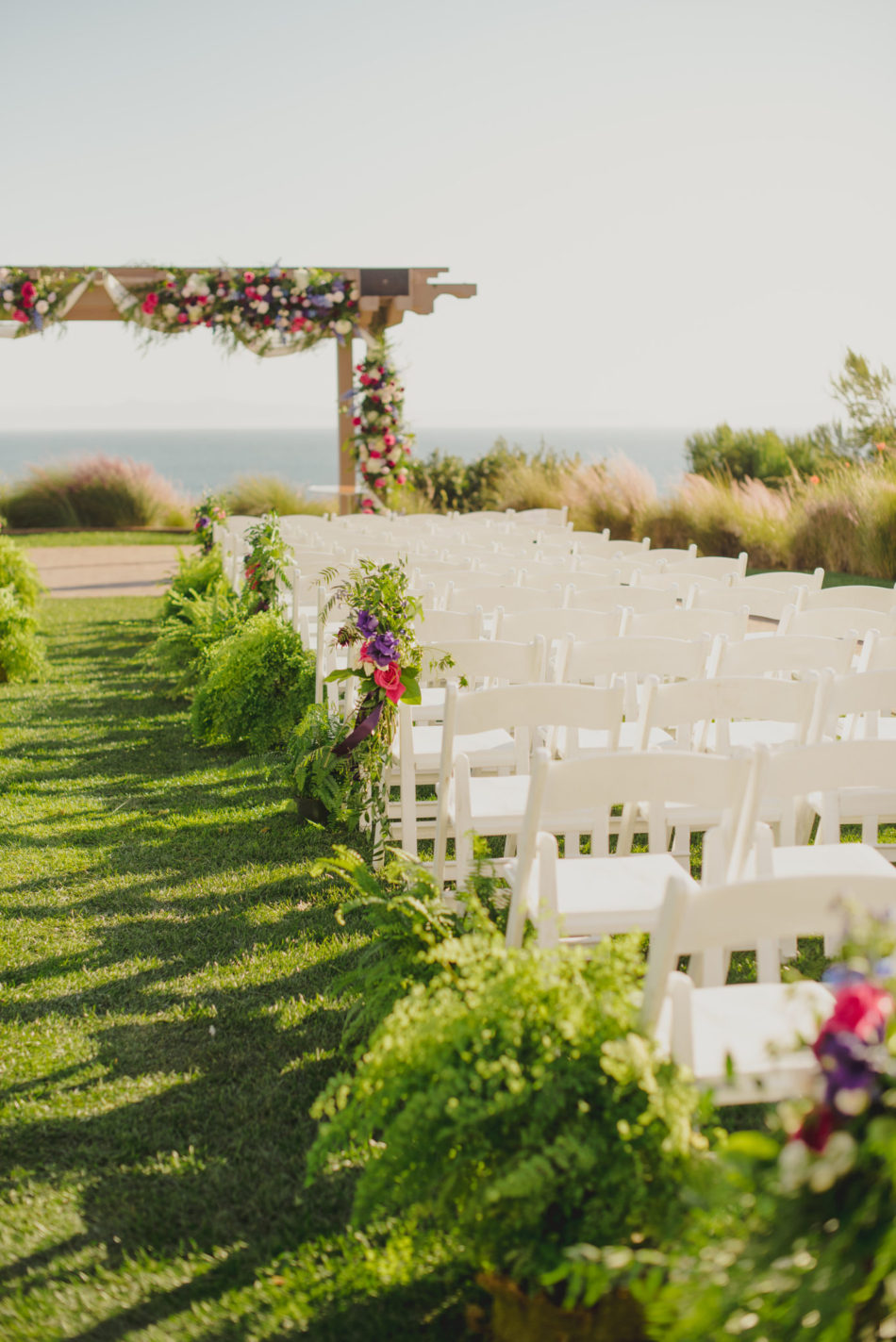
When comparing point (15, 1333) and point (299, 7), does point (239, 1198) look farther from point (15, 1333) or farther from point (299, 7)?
point (299, 7)

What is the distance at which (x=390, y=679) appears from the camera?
377 centimetres

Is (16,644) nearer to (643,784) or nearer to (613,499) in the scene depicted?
(643,784)

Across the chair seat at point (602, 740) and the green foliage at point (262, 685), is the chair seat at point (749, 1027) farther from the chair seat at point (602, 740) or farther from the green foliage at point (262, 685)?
the green foliage at point (262, 685)

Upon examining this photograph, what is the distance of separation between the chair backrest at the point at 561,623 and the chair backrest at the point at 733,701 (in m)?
1.16

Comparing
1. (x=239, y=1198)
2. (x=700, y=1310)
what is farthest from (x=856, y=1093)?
(x=239, y=1198)

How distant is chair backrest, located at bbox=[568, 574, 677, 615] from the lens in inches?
203

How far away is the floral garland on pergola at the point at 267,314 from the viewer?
11875mm

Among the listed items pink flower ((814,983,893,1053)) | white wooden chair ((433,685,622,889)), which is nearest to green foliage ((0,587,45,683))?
white wooden chair ((433,685,622,889))

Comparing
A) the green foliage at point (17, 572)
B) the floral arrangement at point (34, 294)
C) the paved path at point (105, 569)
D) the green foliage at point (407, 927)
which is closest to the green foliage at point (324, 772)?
the green foliage at point (407, 927)

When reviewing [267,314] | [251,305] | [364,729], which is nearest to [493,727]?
[364,729]

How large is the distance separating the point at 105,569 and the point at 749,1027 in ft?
44.3

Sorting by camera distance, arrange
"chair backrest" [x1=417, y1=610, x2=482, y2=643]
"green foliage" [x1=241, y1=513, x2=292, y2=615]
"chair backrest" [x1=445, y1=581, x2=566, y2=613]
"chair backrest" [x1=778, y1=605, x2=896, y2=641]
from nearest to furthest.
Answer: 1. "chair backrest" [x1=417, y1=610, x2=482, y2=643]
2. "chair backrest" [x1=778, y1=605, x2=896, y2=641]
3. "chair backrest" [x1=445, y1=581, x2=566, y2=613]
4. "green foliage" [x1=241, y1=513, x2=292, y2=615]

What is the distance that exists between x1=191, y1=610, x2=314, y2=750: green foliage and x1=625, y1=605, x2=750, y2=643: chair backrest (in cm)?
195

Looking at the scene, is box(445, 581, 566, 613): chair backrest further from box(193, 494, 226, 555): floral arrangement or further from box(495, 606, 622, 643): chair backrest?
box(193, 494, 226, 555): floral arrangement
